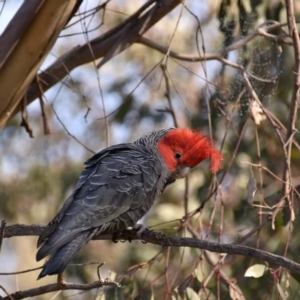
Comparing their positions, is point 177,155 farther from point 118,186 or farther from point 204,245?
point 204,245

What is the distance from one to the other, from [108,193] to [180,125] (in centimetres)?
267

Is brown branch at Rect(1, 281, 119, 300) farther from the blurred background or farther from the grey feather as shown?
the blurred background

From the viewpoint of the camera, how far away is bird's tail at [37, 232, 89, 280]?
2.37m

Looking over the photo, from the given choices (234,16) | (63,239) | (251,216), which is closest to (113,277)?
(63,239)

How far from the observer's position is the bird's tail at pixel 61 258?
2.37 metres

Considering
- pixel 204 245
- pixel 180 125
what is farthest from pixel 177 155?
pixel 180 125

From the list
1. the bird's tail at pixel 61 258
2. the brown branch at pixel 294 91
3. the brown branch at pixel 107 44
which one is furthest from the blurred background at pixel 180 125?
the bird's tail at pixel 61 258

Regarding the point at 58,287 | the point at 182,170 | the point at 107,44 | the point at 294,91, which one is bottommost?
the point at 58,287

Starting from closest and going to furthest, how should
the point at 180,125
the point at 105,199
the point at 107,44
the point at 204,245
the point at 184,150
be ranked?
the point at 204,245 → the point at 105,199 → the point at 184,150 → the point at 107,44 → the point at 180,125

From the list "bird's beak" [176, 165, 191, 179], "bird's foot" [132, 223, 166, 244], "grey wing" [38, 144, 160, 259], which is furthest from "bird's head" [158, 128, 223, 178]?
"bird's foot" [132, 223, 166, 244]

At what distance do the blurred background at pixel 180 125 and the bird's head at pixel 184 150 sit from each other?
0.16 metres

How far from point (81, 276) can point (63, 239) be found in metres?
2.51

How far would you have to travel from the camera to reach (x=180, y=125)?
17.9ft

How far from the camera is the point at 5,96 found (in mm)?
3064
